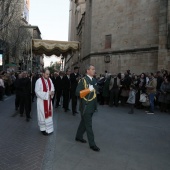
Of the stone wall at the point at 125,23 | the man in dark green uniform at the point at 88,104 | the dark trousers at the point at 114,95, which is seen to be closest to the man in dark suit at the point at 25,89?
the man in dark green uniform at the point at 88,104

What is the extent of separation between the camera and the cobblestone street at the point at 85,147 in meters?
5.31

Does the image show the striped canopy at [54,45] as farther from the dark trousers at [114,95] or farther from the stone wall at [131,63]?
the stone wall at [131,63]

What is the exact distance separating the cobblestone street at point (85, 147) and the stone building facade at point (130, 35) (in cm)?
969

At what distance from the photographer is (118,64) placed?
78.4 ft

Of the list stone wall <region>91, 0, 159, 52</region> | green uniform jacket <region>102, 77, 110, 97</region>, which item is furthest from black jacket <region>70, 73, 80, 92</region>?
stone wall <region>91, 0, 159, 52</region>

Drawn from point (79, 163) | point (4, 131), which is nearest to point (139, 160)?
point (79, 163)

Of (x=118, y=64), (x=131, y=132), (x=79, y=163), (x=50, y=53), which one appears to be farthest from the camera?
(x=118, y=64)

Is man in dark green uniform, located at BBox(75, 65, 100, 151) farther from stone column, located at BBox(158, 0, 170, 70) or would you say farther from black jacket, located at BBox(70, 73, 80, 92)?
stone column, located at BBox(158, 0, 170, 70)

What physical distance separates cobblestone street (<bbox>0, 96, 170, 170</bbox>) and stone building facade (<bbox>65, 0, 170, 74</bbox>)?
969cm

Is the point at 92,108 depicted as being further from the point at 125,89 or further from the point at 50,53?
the point at 50,53

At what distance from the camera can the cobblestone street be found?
5.31m

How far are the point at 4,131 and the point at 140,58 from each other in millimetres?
15382

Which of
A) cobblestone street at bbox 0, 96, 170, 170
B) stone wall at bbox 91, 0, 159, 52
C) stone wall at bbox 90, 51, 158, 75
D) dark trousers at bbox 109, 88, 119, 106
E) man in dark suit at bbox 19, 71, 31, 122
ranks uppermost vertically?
stone wall at bbox 91, 0, 159, 52

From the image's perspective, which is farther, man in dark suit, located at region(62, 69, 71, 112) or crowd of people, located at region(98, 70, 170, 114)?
crowd of people, located at region(98, 70, 170, 114)
